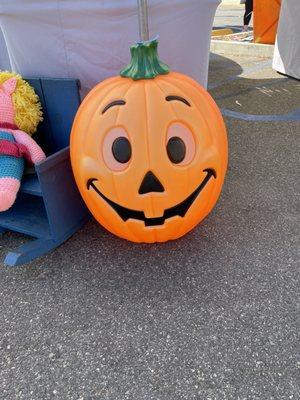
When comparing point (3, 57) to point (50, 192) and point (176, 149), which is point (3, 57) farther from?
point (176, 149)

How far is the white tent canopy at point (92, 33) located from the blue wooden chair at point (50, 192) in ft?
0.85

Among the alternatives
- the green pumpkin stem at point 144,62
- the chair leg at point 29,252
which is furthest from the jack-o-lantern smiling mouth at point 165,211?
the green pumpkin stem at point 144,62

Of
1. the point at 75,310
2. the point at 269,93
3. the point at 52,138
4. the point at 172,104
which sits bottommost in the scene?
the point at 269,93

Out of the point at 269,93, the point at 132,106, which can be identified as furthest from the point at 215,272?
the point at 269,93

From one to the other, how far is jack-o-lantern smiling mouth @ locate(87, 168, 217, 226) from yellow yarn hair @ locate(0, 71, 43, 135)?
30.3 inches

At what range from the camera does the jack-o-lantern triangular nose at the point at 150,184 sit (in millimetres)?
1647

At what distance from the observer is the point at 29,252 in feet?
6.13

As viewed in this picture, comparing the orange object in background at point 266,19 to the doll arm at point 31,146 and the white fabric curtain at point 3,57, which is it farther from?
the doll arm at point 31,146

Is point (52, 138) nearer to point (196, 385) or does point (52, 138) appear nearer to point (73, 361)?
point (73, 361)

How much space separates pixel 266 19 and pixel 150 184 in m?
6.67

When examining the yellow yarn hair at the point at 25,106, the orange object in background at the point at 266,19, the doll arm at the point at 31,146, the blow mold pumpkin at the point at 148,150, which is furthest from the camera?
the orange object in background at the point at 266,19

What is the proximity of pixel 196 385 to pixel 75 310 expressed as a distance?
0.64 meters

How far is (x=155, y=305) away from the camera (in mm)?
1683

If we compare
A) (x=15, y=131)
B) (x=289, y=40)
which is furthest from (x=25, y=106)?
(x=289, y=40)
